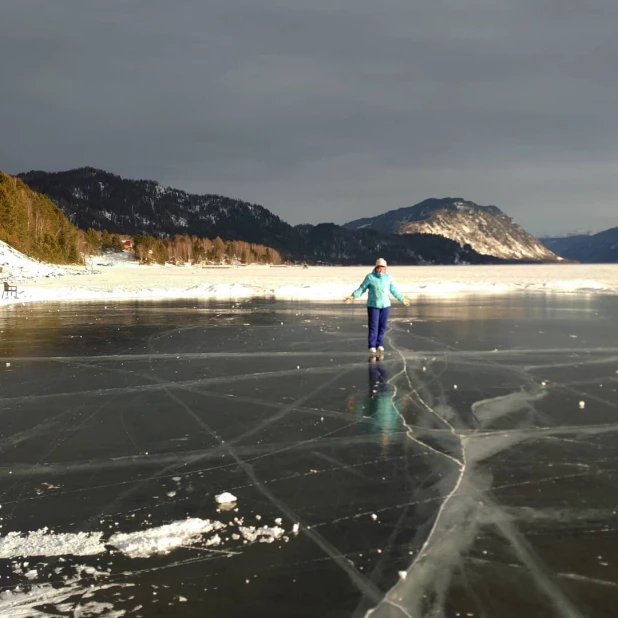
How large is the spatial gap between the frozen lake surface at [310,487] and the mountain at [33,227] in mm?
70891

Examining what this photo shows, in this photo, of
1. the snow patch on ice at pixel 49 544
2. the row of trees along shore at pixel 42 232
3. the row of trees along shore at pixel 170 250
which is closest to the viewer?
the snow patch on ice at pixel 49 544

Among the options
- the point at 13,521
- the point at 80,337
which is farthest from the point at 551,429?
the point at 80,337

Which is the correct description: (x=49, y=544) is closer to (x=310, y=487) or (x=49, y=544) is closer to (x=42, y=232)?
(x=310, y=487)

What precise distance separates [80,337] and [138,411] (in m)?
7.07

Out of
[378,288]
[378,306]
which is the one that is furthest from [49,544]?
[378,288]

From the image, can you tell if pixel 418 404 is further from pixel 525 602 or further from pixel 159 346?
pixel 159 346

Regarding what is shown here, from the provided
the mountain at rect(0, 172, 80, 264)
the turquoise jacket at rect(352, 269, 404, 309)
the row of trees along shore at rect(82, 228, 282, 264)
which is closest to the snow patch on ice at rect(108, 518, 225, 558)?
the turquoise jacket at rect(352, 269, 404, 309)

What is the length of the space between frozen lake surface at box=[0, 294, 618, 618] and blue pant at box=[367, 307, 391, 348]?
2.85 ft

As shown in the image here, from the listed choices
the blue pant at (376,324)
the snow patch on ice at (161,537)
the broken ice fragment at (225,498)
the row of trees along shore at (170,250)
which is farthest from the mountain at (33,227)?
the snow patch on ice at (161,537)

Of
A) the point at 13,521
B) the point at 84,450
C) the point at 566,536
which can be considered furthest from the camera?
the point at 84,450

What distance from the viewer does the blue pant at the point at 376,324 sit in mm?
10727

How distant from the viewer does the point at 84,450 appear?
17.1 feet

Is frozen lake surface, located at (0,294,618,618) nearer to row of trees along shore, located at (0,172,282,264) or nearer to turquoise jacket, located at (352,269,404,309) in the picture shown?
turquoise jacket, located at (352,269,404,309)

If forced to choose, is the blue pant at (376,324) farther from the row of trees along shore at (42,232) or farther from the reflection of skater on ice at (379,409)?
the row of trees along shore at (42,232)
